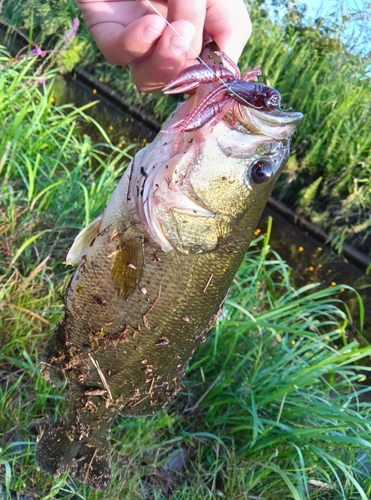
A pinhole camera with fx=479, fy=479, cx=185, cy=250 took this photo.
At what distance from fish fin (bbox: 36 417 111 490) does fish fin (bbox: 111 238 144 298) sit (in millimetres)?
661

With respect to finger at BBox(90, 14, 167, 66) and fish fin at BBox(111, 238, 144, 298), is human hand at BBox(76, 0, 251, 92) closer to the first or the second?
finger at BBox(90, 14, 167, 66)

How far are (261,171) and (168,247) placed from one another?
1.14 feet

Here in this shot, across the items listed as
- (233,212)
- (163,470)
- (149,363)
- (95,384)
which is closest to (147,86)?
(233,212)

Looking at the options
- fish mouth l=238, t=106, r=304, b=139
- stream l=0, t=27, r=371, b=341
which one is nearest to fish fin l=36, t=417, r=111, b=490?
fish mouth l=238, t=106, r=304, b=139

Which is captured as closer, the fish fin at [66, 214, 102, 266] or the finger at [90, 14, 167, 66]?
the finger at [90, 14, 167, 66]

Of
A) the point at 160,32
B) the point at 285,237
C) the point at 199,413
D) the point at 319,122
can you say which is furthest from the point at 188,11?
the point at 319,122

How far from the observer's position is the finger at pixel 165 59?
48.0 inches

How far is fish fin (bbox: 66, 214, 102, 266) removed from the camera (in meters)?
1.56

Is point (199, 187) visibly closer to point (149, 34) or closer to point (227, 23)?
point (149, 34)

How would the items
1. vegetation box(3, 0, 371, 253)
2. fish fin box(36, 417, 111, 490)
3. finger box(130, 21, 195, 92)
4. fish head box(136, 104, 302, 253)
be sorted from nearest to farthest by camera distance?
finger box(130, 21, 195, 92)
fish head box(136, 104, 302, 253)
fish fin box(36, 417, 111, 490)
vegetation box(3, 0, 371, 253)

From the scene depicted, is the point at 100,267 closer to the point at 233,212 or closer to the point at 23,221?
the point at 233,212

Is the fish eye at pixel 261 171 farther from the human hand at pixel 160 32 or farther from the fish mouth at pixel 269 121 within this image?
the human hand at pixel 160 32

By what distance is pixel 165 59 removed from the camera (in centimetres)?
133

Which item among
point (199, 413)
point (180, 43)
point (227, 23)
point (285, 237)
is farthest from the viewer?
point (285, 237)
